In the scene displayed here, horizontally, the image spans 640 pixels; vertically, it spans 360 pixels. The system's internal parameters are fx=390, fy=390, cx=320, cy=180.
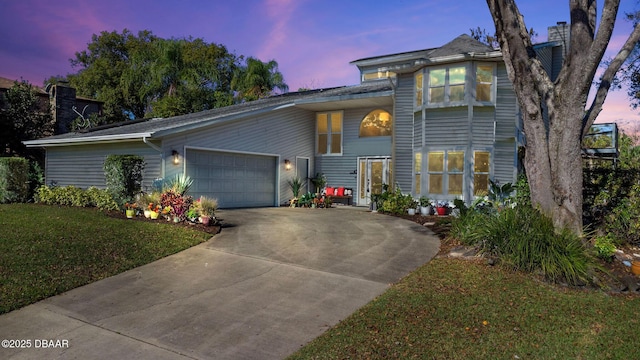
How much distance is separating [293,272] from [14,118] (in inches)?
785

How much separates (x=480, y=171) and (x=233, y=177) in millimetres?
8648

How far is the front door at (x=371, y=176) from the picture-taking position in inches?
631

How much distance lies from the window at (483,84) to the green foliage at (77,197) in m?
11.7

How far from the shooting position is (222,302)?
16.5 ft

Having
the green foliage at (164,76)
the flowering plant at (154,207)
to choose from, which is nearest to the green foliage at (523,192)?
the flowering plant at (154,207)

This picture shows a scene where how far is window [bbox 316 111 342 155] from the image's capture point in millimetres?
17234

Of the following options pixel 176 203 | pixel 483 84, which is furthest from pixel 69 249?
pixel 483 84

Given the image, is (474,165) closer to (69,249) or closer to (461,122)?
(461,122)

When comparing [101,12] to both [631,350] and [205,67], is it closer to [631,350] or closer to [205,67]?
[205,67]

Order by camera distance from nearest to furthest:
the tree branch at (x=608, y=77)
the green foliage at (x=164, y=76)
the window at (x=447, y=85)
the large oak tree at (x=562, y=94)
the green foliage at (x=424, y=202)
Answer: the large oak tree at (x=562, y=94) → the tree branch at (x=608, y=77) → the window at (x=447, y=85) → the green foliage at (x=424, y=202) → the green foliage at (x=164, y=76)

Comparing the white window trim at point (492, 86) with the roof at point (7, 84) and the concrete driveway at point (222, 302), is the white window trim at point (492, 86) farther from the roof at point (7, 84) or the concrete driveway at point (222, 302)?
the roof at point (7, 84)

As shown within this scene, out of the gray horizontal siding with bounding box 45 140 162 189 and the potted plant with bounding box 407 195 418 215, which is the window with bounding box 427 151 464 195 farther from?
the gray horizontal siding with bounding box 45 140 162 189

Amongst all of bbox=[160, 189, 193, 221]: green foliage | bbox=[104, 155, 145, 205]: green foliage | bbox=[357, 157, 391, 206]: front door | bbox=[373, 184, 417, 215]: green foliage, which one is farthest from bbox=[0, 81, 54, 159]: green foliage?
bbox=[373, 184, 417, 215]: green foliage

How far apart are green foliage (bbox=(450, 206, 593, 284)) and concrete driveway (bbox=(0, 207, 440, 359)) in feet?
3.81
